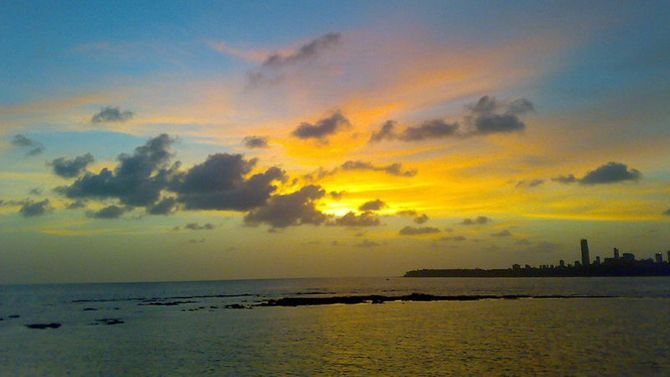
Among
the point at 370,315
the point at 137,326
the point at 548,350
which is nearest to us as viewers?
the point at 548,350

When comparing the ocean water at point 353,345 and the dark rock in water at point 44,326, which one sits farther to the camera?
the dark rock in water at point 44,326

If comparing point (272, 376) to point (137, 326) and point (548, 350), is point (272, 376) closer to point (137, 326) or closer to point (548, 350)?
point (548, 350)

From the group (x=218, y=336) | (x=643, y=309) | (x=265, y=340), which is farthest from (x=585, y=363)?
(x=643, y=309)

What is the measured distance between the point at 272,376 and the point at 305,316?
48000 mm

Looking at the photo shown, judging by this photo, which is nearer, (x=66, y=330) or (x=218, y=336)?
(x=218, y=336)

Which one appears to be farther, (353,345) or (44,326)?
(44,326)

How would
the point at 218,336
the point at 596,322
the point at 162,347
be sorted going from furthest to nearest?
the point at 596,322, the point at 218,336, the point at 162,347

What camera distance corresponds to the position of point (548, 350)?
4628cm

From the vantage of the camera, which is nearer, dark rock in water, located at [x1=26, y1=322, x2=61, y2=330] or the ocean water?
the ocean water

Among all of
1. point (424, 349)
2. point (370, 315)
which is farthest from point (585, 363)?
point (370, 315)

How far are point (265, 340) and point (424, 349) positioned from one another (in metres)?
17.0

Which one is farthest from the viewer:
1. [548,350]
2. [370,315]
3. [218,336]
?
[370,315]

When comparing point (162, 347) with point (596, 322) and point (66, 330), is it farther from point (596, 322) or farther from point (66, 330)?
point (596, 322)

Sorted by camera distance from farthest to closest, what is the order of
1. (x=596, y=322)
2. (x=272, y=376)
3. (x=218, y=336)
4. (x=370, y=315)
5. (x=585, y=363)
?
(x=370, y=315) → (x=596, y=322) → (x=218, y=336) → (x=585, y=363) → (x=272, y=376)
